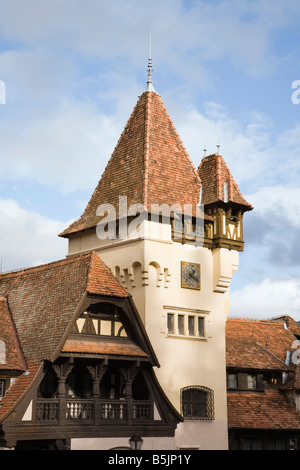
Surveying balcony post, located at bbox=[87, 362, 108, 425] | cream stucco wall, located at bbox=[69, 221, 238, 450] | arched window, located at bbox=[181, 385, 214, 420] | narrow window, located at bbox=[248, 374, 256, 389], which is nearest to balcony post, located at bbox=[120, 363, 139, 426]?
balcony post, located at bbox=[87, 362, 108, 425]

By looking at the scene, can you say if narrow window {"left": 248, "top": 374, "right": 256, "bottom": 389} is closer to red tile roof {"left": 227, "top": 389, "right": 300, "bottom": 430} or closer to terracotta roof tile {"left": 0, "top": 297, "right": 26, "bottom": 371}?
red tile roof {"left": 227, "top": 389, "right": 300, "bottom": 430}

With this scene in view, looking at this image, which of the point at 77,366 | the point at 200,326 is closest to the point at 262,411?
the point at 200,326

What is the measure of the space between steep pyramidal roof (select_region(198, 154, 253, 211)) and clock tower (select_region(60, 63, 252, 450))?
63 mm

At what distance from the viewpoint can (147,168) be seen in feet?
125

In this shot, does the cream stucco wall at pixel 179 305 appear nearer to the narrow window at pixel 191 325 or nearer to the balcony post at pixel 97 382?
the narrow window at pixel 191 325

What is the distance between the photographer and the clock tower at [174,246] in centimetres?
3581

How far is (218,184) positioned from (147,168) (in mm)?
3897

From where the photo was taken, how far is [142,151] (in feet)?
128

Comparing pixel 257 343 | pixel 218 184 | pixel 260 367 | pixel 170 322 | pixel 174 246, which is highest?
pixel 218 184

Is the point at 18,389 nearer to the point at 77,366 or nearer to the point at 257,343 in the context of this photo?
the point at 77,366

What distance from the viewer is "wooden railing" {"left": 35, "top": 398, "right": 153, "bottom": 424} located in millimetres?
29984

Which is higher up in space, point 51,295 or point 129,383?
point 51,295
